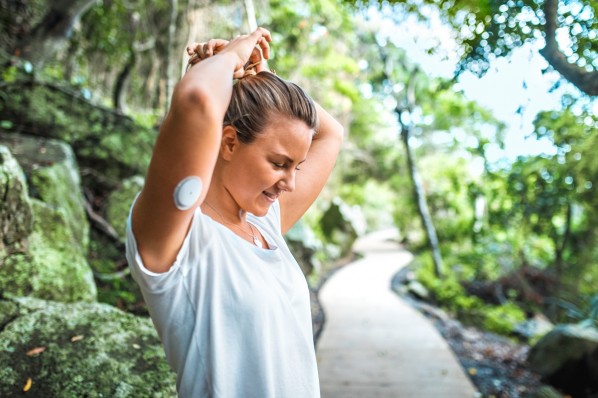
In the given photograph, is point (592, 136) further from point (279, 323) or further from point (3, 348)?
point (3, 348)

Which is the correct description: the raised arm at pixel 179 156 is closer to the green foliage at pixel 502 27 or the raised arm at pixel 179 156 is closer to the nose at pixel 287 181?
the nose at pixel 287 181

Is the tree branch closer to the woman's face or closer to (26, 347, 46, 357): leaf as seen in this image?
the woman's face

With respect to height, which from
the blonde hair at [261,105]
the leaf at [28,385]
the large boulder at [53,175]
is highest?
the blonde hair at [261,105]

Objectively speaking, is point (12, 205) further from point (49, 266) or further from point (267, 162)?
point (267, 162)

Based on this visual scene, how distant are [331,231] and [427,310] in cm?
550

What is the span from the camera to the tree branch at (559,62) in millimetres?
1546

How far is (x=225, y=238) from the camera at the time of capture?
36.0 inches

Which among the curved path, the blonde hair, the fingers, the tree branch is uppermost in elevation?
the tree branch

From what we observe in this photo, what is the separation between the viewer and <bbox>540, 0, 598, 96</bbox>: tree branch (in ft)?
5.07

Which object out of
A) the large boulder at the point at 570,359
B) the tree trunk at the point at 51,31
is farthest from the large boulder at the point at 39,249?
the large boulder at the point at 570,359

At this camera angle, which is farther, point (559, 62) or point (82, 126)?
point (82, 126)

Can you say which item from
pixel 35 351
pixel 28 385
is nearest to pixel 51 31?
pixel 35 351

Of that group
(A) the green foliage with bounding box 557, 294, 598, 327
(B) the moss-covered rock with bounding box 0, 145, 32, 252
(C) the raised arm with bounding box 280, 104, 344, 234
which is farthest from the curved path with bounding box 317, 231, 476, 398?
(C) the raised arm with bounding box 280, 104, 344, 234

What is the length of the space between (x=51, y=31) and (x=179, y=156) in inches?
189
